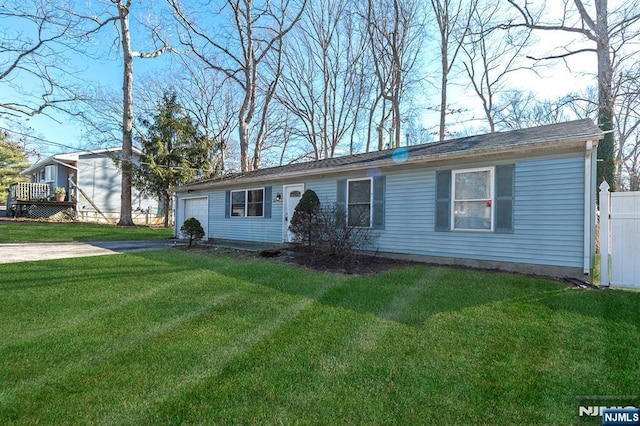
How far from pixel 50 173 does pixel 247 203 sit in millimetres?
21096

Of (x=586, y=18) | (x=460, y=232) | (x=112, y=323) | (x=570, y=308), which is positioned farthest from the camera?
(x=586, y=18)

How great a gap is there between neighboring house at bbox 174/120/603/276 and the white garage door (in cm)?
526

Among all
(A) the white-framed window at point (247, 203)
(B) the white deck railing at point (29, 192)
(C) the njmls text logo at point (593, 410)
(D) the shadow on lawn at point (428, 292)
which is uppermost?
(B) the white deck railing at point (29, 192)

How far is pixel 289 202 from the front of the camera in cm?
1089

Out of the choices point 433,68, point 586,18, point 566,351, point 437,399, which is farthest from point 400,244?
point 433,68

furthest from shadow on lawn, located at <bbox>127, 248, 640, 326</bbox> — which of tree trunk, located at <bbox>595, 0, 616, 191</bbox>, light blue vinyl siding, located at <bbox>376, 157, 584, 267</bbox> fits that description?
tree trunk, located at <bbox>595, 0, 616, 191</bbox>

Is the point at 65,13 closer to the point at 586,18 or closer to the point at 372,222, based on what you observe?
the point at 372,222

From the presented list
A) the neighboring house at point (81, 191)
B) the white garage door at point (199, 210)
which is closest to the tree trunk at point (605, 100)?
the white garage door at point (199, 210)

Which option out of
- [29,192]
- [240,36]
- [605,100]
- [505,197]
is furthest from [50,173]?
[605,100]

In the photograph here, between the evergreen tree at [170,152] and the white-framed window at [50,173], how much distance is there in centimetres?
895

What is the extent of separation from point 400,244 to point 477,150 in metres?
2.84

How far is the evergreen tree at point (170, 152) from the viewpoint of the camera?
1955 centimetres

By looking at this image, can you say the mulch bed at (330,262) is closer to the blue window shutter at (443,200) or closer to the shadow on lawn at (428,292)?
the shadow on lawn at (428,292)

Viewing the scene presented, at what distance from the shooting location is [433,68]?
1905cm
